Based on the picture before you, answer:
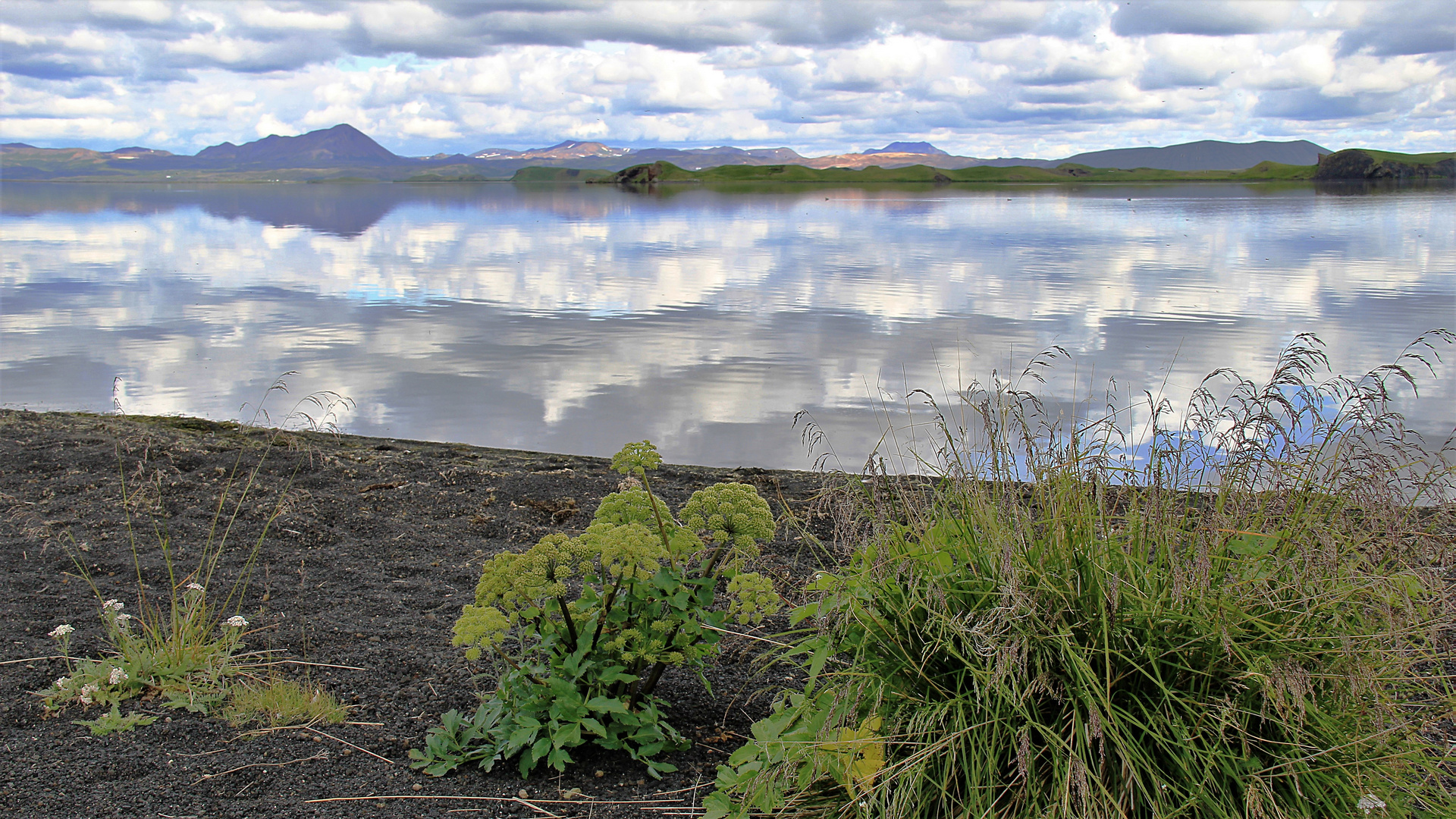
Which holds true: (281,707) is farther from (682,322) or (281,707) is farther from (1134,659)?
(682,322)

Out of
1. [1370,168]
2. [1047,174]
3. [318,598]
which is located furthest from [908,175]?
[318,598]

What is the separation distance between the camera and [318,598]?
4531 millimetres

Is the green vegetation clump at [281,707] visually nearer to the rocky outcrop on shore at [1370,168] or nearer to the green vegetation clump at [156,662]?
the green vegetation clump at [156,662]

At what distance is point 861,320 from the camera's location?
1338cm

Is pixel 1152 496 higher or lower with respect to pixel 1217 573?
higher

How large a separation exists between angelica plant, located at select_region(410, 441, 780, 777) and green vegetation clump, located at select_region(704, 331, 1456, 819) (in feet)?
1.34

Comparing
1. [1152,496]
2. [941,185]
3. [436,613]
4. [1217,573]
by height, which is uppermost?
[941,185]

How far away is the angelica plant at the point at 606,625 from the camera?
9.25 feet

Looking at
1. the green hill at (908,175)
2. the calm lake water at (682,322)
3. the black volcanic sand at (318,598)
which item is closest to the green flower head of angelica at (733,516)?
the black volcanic sand at (318,598)

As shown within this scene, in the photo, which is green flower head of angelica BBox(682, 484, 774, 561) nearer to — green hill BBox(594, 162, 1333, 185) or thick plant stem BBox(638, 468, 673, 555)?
thick plant stem BBox(638, 468, 673, 555)

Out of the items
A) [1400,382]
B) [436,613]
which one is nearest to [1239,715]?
[436,613]

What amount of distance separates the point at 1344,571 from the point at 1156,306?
1300 centimetres

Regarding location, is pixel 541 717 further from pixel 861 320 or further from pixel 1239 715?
pixel 861 320

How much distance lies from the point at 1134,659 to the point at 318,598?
371 cm
